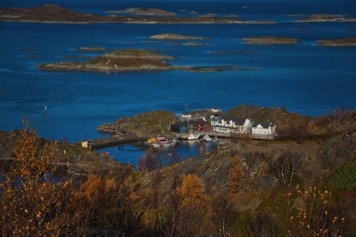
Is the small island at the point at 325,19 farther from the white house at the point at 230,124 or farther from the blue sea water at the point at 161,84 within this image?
the white house at the point at 230,124

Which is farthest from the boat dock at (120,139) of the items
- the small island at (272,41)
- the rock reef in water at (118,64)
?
the small island at (272,41)

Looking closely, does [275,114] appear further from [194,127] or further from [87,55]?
[87,55]

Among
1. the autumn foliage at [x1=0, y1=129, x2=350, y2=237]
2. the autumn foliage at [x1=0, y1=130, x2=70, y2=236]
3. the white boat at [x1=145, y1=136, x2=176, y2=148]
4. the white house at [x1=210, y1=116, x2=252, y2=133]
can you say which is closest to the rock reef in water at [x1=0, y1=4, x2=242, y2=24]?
the white house at [x1=210, y1=116, x2=252, y2=133]

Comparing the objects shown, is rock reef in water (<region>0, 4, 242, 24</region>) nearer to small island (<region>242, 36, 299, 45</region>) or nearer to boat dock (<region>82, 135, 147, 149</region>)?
small island (<region>242, 36, 299, 45</region>)

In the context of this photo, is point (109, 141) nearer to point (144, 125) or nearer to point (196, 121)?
point (144, 125)

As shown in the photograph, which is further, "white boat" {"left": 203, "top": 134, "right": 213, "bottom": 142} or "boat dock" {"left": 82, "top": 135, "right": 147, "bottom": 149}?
"white boat" {"left": 203, "top": 134, "right": 213, "bottom": 142}

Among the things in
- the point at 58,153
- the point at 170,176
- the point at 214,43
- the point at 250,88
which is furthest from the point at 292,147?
the point at 214,43
